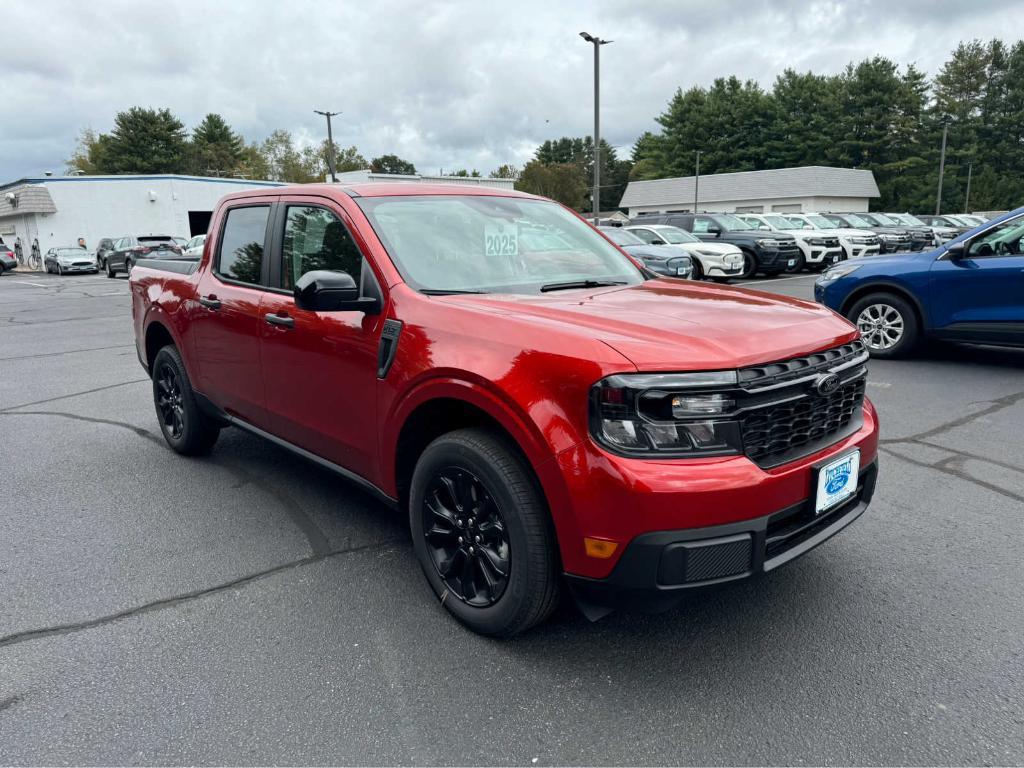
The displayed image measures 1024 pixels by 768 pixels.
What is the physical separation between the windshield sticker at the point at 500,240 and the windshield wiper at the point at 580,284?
1.02 ft

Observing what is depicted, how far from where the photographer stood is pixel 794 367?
2592 millimetres

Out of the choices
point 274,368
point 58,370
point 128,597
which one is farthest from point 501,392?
point 58,370

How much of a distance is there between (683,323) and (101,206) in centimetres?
4868

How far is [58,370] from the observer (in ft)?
29.2

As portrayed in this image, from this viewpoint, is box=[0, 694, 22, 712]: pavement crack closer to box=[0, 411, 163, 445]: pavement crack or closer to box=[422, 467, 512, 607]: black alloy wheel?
box=[422, 467, 512, 607]: black alloy wheel

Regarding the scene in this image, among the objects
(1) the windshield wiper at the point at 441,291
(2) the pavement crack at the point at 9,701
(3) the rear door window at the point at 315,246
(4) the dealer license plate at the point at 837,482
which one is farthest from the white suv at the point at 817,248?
(2) the pavement crack at the point at 9,701

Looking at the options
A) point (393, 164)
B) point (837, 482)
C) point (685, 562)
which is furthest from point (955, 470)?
point (393, 164)

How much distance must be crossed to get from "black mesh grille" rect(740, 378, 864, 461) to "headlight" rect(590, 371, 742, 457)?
0.42 ft

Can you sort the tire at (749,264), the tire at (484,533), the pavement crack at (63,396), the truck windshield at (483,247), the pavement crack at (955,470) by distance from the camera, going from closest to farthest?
the tire at (484,533), the truck windshield at (483,247), the pavement crack at (955,470), the pavement crack at (63,396), the tire at (749,264)

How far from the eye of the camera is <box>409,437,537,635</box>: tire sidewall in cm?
258

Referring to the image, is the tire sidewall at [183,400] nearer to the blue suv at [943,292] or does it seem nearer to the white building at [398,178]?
the white building at [398,178]

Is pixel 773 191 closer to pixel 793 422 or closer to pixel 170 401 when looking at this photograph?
pixel 170 401

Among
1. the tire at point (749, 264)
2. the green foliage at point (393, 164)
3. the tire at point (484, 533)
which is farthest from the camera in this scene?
the green foliage at point (393, 164)

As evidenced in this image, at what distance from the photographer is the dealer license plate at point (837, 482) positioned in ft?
8.61
